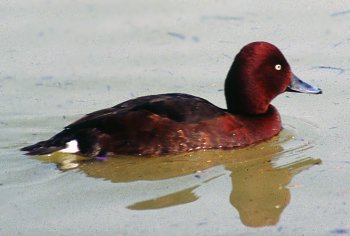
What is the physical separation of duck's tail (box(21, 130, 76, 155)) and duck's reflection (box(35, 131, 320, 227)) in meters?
0.10

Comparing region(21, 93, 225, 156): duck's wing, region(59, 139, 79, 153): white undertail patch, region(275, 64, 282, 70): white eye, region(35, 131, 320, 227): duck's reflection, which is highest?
region(275, 64, 282, 70): white eye

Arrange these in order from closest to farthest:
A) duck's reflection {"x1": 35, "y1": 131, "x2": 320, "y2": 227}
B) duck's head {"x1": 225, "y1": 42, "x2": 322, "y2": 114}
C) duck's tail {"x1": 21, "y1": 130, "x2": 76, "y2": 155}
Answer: duck's reflection {"x1": 35, "y1": 131, "x2": 320, "y2": 227} → duck's tail {"x1": 21, "y1": 130, "x2": 76, "y2": 155} → duck's head {"x1": 225, "y1": 42, "x2": 322, "y2": 114}

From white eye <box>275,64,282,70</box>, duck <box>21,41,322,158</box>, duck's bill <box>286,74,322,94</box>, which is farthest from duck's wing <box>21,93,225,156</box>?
duck's bill <box>286,74,322,94</box>

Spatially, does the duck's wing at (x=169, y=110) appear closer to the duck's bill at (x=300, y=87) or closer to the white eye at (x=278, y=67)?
the white eye at (x=278, y=67)

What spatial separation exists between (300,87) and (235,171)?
49.7 inches

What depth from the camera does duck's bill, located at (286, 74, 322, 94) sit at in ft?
27.6

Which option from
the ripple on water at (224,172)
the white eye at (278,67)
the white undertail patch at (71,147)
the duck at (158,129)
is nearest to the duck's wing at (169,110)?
the duck at (158,129)

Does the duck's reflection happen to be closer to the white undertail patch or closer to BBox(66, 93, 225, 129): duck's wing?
the white undertail patch

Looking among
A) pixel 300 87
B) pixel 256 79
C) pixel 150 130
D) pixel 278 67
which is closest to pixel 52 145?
pixel 150 130

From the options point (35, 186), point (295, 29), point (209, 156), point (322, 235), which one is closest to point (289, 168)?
point (209, 156)

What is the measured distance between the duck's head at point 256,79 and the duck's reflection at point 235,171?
13.9 inches

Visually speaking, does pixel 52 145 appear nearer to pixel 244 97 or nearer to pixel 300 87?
pixel 244 97

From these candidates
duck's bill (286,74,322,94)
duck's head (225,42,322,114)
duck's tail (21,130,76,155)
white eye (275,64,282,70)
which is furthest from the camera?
duck's bill (286,74,322,94)

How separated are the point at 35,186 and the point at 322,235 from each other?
213 centimetres
